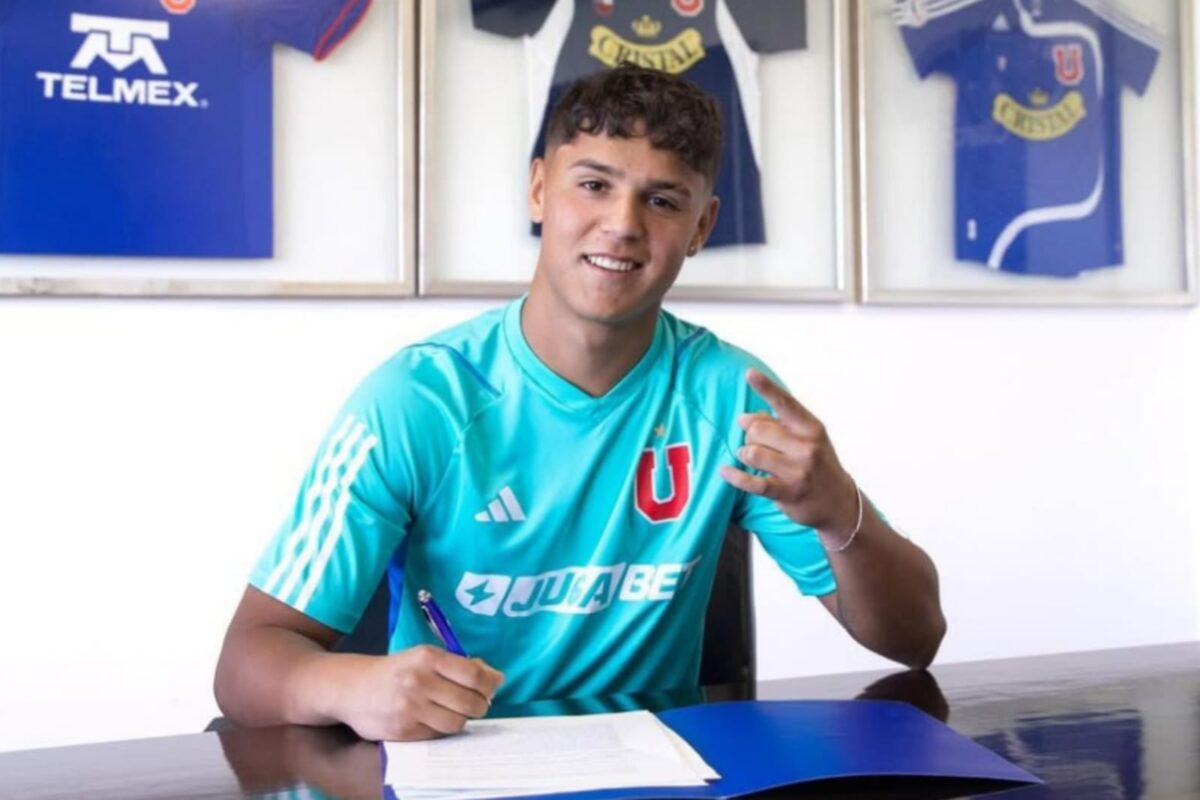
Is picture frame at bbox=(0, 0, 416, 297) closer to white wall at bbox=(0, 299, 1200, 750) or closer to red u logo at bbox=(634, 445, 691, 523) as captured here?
white wall at bbox=(0, 299, 1200, 750)

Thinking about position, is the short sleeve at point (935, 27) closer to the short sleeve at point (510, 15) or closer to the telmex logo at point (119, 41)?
the short sleeve at point (510, 15)

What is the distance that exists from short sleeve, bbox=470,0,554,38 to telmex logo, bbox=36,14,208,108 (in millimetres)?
483

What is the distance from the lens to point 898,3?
2457 mm

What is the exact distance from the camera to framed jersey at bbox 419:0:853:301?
2162 mm

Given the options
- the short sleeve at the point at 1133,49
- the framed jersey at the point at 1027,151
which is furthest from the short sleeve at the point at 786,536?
the short sleeve at the point at 1133,49

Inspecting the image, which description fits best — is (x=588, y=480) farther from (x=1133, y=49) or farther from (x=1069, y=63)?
(x=1133, y=49)

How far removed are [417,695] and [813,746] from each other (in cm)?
29

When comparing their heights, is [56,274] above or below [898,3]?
below

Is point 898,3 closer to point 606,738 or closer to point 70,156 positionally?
point 70,156

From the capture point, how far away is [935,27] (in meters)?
2.48

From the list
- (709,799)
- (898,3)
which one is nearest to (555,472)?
(709,799)

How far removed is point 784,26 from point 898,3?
25 centimetres

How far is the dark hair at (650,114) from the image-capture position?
1346 millimetres

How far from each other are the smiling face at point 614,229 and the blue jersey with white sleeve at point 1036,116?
4.27 ft
